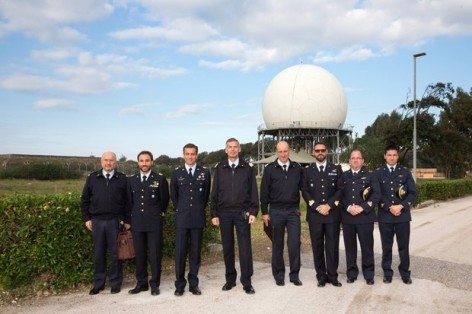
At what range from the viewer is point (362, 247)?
20.8 ft

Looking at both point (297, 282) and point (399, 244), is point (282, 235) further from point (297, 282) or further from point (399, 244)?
point (399, 244)

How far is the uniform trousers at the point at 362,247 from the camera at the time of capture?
6.29 meters

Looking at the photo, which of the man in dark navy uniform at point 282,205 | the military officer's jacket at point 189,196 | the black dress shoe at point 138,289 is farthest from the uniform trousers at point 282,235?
the black dress shoe at point 138,289

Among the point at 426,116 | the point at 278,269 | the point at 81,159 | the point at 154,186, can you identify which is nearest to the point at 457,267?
the point at 278,269

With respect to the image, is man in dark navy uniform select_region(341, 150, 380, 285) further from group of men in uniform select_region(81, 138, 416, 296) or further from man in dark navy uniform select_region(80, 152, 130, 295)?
man in dark navy uniform select_region(80, 152, 130, 295)

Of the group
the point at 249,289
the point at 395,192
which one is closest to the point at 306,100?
the point at 395,192

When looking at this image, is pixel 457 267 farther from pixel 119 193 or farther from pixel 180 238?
pixel 119 193

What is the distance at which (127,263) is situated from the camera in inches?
260

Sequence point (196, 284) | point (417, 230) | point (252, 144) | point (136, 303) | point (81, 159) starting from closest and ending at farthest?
point (136, 303) < point (196, 284) < point (417, 230) < point (81, 159) < point (252, 144)

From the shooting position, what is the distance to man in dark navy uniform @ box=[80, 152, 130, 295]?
5.77 metres

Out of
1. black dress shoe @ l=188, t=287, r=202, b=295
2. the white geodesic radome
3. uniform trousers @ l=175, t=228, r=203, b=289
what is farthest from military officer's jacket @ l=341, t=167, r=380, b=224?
the white geodesic radome

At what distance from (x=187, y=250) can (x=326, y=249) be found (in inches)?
75.6

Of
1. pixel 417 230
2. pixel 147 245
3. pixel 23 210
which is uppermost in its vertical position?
pixel 23 210

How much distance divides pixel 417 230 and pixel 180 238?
7766 mm
